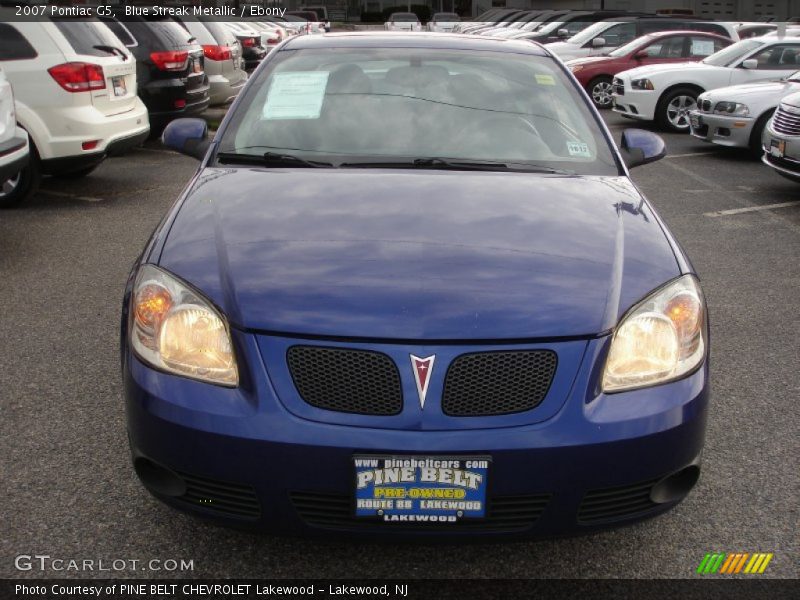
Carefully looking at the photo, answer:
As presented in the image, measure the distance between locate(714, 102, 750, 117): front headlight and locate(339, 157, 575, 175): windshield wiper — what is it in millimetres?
8910

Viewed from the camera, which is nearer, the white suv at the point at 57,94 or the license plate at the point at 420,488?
the license plate at the point at 420,488

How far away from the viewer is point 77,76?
26.3ft

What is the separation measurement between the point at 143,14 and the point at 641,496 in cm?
1046

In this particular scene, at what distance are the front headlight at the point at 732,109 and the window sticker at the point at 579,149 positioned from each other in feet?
28.3

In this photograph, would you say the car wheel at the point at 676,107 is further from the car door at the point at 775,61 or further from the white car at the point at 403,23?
the white car at the point at 403,23

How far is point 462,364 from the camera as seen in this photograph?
245 centimetres

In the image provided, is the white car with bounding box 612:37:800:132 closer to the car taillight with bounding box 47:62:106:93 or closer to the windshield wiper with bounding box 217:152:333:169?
the car taillight with bounding box 47:62:106:93

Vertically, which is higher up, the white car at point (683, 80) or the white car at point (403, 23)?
the white car at point (683, 80)

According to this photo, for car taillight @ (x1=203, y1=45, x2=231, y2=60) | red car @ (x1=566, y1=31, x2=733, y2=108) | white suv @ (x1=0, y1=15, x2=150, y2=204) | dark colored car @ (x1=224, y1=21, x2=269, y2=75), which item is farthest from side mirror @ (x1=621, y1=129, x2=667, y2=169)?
dark colored car @ (x1=224, y1=21, x2=269, y2=75)

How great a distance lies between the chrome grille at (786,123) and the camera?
28.8 ft

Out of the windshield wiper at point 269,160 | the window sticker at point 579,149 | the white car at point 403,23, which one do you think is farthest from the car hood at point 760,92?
the white car at point 403,23

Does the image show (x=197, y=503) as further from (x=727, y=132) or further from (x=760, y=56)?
(x=760, y=56)

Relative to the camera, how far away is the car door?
1399cm

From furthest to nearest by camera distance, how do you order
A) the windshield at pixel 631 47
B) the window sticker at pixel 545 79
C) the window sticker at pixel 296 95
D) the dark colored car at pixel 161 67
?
the windshield at pixel 631 47, the dark colored car at pixel 161 67, the window sticker at pixel 545 79, the window sticker at pixel 296 95
